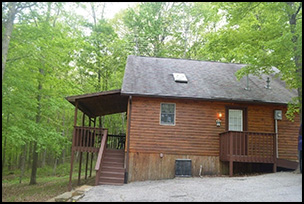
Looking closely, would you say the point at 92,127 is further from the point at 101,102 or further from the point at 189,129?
the point at 189,129

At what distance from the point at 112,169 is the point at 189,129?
11.4ft

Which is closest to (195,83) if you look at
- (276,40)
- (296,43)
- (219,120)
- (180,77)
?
(180,77)

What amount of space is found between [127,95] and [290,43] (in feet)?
20.2

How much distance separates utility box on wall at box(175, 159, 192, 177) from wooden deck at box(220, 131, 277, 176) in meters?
1.41

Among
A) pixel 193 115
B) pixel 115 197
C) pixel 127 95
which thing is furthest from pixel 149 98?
pixel 115 197

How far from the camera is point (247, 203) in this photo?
6066 mm

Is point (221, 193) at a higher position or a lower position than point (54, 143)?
lower

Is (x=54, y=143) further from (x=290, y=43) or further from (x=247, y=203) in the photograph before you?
(x=290, y=43)

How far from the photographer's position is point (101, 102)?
40.1 feet

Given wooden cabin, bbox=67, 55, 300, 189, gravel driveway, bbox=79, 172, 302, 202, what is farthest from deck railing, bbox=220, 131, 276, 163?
gravel driveway, bbox=79, 172, 302, 202

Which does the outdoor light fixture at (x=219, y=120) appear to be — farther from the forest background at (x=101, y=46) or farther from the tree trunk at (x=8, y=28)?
the tree trunk at (x=8, y=28)

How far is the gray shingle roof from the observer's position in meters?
11.5

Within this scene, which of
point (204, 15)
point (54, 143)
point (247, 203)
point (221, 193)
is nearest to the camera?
point (247, 203)

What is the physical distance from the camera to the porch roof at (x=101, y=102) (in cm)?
1069
